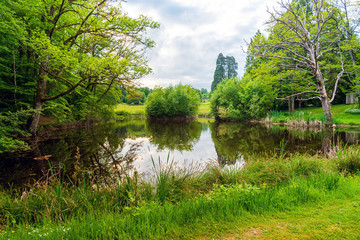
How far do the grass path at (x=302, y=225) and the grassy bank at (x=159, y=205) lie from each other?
8cm

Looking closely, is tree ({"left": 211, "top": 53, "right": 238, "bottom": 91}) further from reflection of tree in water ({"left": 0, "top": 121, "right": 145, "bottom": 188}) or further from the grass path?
the grass path

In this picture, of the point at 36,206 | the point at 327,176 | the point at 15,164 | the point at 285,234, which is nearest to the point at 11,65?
the point at 15,164

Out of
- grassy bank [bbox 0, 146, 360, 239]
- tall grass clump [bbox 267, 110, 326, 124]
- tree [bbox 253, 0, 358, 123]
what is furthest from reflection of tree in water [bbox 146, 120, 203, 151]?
tall grass clump [bbox 267, 110, 326, 124]

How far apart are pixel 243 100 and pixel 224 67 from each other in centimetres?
5658

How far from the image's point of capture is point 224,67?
81.2 m

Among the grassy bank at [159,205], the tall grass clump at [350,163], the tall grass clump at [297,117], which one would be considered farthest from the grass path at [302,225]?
the tall grass clump at [297,117]

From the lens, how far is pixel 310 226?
8.73 ft

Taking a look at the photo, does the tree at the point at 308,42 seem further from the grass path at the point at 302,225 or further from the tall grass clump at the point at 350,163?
the grass path at the point at 302,225

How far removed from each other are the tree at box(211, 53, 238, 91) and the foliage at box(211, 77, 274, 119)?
44.4 m

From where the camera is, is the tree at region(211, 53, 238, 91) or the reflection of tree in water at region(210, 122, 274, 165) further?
the tree at region(211, 53, 238, 91)

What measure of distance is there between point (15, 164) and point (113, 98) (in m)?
17.6

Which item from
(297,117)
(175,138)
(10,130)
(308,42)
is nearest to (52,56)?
(10,130)

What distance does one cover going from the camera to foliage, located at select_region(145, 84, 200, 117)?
126 ft

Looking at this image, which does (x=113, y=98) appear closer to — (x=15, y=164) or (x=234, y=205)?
(x=15, y=164)
